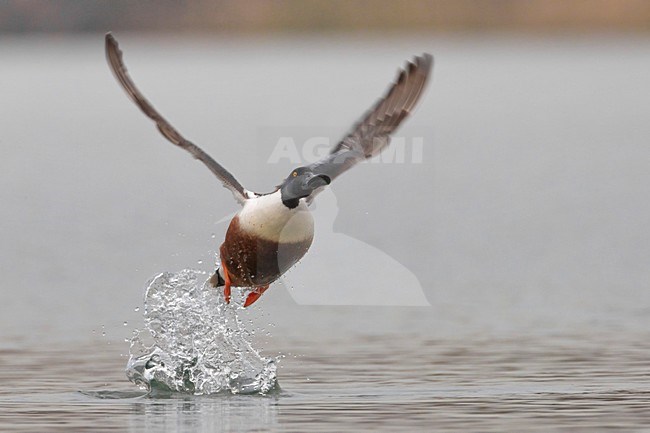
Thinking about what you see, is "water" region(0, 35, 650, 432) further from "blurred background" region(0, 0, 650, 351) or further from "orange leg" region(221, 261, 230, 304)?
"orange leg" region(221, 261, 230, 304)

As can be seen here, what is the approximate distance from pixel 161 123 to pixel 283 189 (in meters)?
1.05

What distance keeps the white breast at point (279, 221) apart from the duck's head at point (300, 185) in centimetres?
7

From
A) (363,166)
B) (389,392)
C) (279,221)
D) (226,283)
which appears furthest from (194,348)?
(363,166)

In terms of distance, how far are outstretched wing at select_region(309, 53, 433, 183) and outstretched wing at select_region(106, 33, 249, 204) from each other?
67 cm

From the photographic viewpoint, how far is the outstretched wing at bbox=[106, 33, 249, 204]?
40.7 feet

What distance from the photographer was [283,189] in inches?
491

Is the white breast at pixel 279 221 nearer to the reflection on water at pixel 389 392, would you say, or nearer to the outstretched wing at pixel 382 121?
the outstretched wing at pixel 382 121

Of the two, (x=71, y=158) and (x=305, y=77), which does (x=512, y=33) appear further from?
(x=71, y=158)

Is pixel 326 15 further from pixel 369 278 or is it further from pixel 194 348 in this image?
pixel 194 348

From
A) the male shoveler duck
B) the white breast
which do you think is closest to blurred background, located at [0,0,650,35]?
the male shoveler duck

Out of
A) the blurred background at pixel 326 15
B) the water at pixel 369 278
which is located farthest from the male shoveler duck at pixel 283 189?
the blurred background at pixel 326 15

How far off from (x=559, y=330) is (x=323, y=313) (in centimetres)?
249

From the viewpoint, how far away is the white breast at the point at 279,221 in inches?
488

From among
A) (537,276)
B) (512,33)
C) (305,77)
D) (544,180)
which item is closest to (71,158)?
(544,180)
